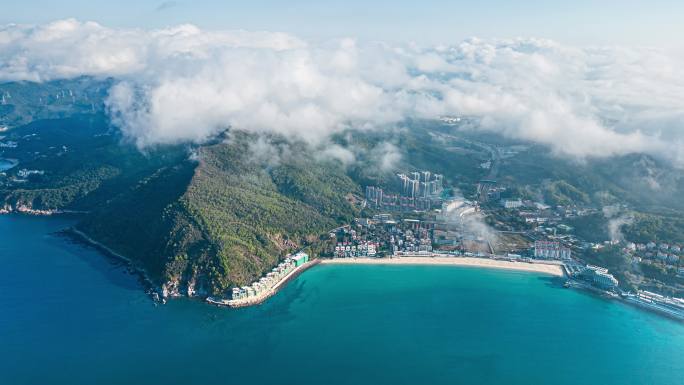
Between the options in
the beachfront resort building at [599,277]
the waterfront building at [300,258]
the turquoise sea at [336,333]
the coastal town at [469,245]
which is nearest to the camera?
the turquoise sea at [336,333]

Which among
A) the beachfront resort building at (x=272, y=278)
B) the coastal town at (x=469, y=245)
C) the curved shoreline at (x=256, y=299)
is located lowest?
the curved shoreline at (x=256, y=299)

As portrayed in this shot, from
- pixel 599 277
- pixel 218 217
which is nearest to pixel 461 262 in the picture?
pixel 599 277

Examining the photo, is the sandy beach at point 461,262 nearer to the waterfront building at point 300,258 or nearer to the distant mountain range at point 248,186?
the waterfront building at point 300,258

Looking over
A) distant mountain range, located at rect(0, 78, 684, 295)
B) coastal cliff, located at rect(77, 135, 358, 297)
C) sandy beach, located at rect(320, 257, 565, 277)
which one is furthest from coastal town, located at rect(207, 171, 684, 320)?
coastal cliff, located at rect(77, 135, 358, 297)

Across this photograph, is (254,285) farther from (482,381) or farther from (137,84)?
(137,84)

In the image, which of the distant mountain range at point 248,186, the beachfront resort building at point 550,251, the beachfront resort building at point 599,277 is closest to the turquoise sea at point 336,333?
the beachfront resort building at point 599,277

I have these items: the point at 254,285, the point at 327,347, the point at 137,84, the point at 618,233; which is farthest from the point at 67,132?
the point at 618,233

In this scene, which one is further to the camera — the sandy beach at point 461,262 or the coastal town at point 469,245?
the sandy beach at point 461,262
